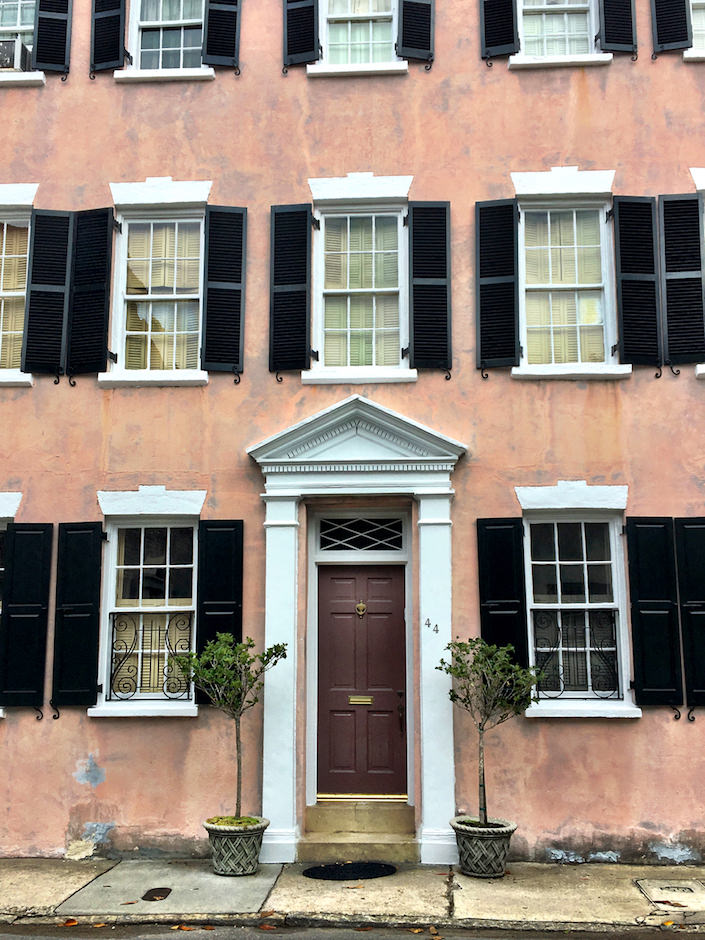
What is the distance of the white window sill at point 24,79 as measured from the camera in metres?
10.1

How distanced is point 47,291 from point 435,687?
5.58 meters

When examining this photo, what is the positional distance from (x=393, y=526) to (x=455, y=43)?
200 inches

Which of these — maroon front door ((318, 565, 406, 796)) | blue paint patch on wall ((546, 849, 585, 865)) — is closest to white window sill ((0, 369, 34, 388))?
maroon front door ((318, 565, 406, 796))

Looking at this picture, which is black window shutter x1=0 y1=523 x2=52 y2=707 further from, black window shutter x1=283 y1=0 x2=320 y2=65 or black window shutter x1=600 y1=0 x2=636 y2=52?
black window shutter x1=600 y1=0 x2=636 y2=52

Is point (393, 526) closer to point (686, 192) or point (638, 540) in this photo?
point (638, 540)

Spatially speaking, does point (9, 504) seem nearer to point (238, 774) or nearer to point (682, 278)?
point (238, 774)

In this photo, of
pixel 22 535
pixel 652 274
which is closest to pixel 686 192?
pixel 652 274

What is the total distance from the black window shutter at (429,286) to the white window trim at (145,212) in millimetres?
2144

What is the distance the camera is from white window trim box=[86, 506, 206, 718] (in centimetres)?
922

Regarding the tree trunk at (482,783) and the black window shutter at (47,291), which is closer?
the tree trunk at (482,783)

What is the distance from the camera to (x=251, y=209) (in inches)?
388

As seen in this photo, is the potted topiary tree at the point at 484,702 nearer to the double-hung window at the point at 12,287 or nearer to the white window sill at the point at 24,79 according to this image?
the double-hung window at the point at 12,287

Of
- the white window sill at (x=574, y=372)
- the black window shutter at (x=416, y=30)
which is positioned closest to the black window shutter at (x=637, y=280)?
the white window sill at (x=574, y=372)

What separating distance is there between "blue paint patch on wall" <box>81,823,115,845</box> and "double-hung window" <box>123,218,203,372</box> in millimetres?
4469
